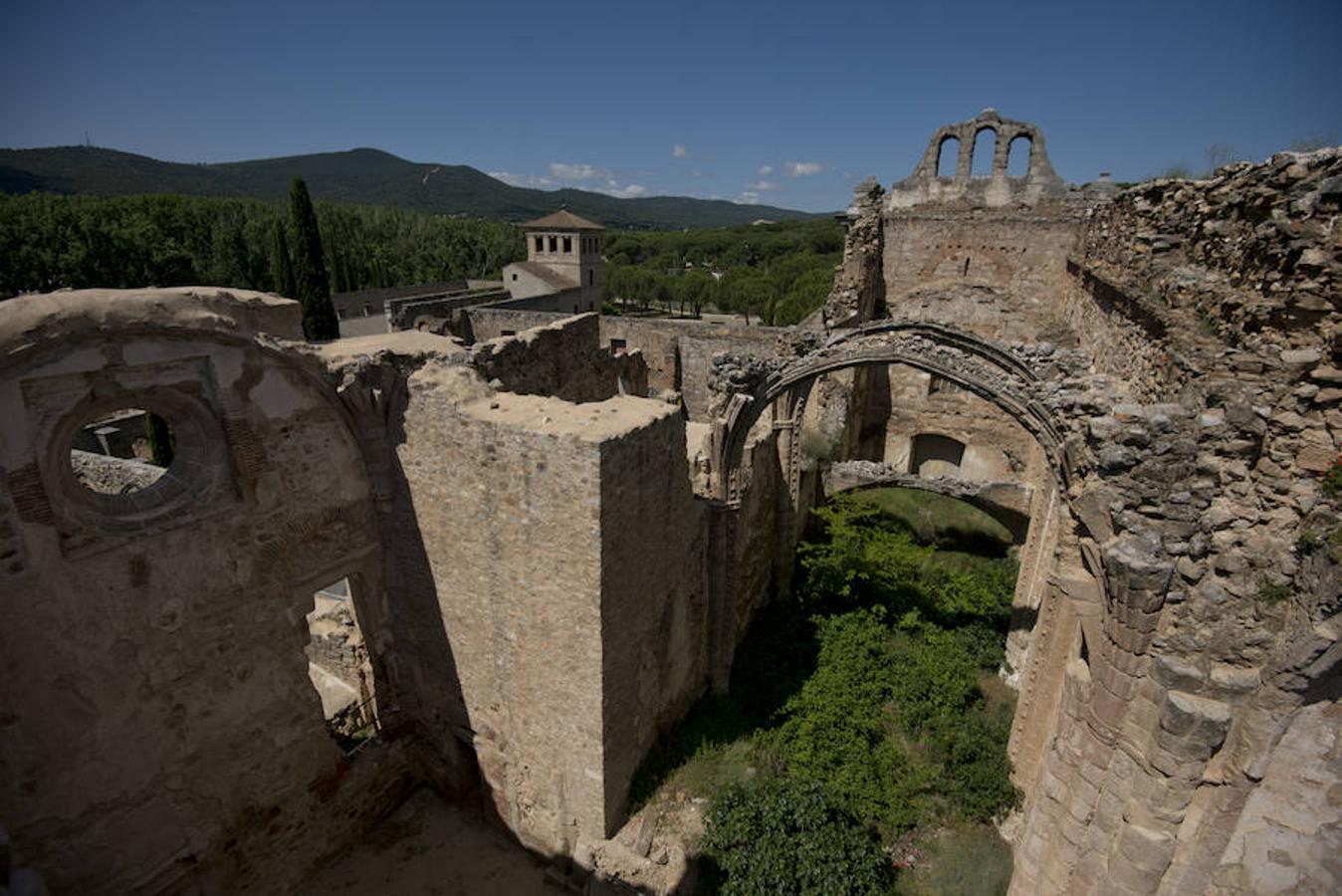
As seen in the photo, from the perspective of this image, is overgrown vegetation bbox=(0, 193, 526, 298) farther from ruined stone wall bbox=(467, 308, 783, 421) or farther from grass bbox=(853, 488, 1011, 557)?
grass bbox=(853, 488, 1011, 557)

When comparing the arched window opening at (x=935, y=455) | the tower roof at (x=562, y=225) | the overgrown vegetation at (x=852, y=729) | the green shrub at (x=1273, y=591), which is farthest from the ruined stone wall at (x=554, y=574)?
the tower roof at (x=562, y=225)

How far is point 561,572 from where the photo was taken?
6426mm

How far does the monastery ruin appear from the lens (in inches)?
175

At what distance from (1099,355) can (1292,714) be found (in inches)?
247

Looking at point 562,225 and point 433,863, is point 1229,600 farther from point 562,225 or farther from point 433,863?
point 562,225

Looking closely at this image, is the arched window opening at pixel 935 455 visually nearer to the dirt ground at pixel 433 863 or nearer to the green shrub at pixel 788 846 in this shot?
the green shrub at pixel 788 846

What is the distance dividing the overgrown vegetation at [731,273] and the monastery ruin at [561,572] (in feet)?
98.0

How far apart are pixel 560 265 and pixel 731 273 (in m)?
27.5

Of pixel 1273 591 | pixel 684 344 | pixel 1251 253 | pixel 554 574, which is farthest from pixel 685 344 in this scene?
pixel 1273 591

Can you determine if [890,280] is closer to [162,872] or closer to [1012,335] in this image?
[1012,335]

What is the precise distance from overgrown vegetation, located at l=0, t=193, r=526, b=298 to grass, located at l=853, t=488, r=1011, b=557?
3017 centimetres

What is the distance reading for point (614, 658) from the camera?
680 centimetres

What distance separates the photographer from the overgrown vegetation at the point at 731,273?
147 feet

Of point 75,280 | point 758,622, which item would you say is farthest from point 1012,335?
point 75,280
